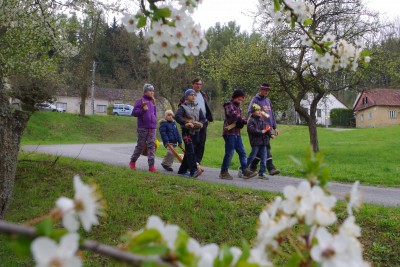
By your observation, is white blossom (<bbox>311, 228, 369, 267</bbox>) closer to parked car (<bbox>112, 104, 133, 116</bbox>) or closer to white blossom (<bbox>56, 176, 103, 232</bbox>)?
white blossom (<bbox>56, 176, 103, 232</bbox>)

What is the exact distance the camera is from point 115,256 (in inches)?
34.0

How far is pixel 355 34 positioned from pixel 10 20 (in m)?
11.2

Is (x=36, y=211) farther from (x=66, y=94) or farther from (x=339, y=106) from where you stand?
(x=339, y=106)

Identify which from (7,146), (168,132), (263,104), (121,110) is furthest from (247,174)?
(121,110)

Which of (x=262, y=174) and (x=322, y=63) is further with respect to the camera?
(x=262, y=174)

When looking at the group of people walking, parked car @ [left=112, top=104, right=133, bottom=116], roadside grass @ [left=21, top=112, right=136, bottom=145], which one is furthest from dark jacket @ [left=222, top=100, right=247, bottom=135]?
parked car @ [left=112, top=104, right=133, bottom=116]

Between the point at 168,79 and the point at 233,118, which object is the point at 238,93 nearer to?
the point at 233,118

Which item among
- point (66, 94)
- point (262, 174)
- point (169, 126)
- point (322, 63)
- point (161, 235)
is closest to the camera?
point (161, 235)

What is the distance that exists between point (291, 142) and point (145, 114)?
19.3 meters

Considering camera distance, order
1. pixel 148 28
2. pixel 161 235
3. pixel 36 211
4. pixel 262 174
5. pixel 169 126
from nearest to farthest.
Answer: pixel 161 235, pixel 148 28, pixel 36 211, pixel 262 174, pixel 169 126

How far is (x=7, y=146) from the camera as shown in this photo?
5684mm

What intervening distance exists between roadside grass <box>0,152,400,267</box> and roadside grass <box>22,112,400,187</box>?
1492mm

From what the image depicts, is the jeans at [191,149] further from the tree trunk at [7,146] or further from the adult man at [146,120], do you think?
the tree trunk at [7,146]

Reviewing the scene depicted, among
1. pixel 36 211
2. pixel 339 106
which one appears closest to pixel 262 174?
pixel 36 211
